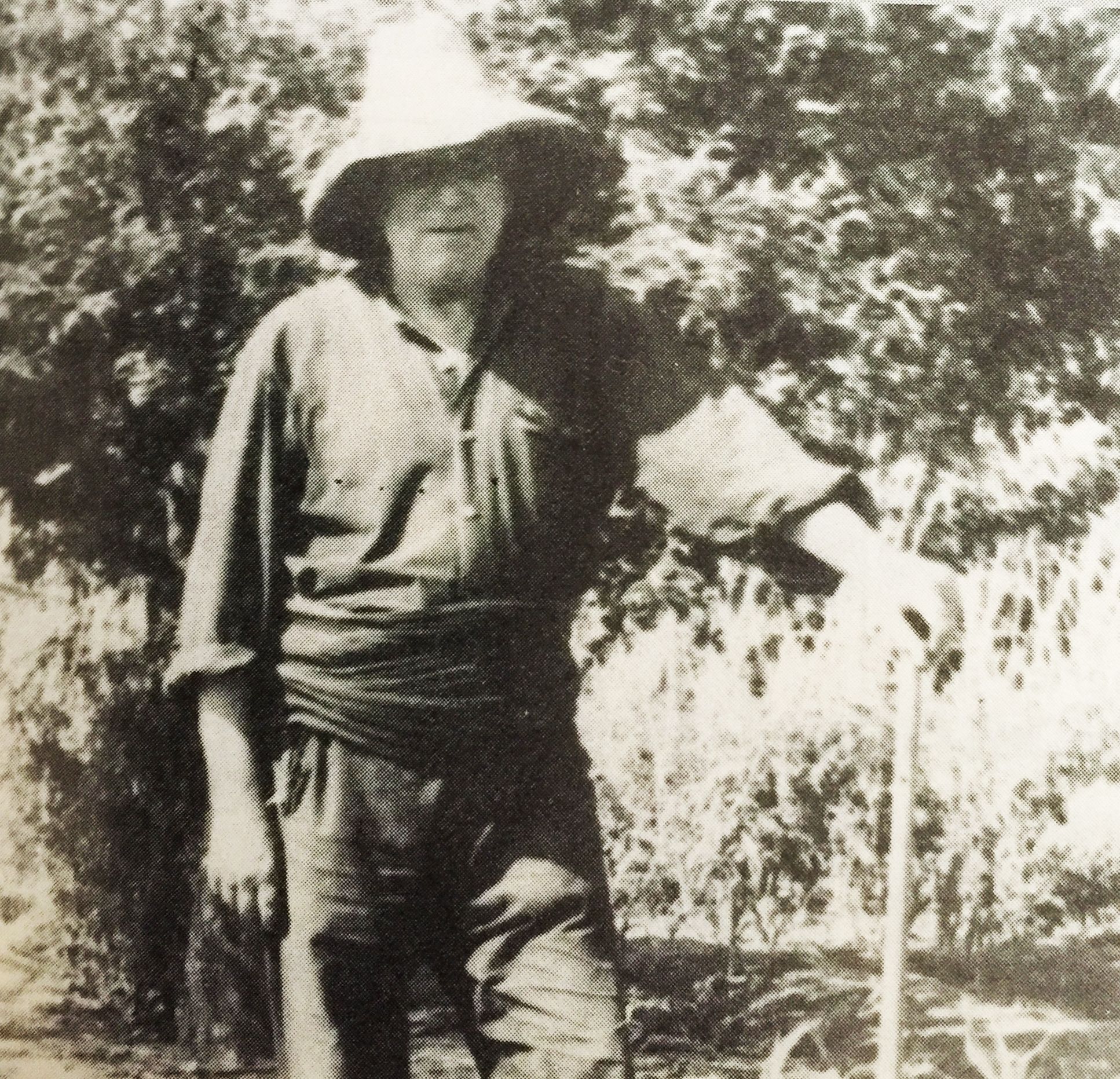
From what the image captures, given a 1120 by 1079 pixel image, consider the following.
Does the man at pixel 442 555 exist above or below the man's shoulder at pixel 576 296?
below

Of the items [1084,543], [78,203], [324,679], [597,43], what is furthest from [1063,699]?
[78,203]

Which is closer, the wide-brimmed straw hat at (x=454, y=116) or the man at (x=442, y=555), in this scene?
the man at (x=442, y=555)

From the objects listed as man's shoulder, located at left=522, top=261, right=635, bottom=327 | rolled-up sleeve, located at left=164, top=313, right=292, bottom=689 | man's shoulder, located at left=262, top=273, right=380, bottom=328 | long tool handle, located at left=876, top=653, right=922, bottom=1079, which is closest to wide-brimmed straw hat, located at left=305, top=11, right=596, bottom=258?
man's shoulder, located at left=522, top=261, right=635, bottom=327

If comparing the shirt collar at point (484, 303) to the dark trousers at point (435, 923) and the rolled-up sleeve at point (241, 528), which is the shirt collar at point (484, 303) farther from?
the dark trousers at point (435, 923)

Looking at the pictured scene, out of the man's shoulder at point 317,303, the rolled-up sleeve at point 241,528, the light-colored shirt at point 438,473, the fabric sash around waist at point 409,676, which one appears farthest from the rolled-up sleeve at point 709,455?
the rolled-up sleeve at point 241,528

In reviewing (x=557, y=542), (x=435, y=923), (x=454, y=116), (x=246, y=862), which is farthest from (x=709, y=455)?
(x=246, y=862)

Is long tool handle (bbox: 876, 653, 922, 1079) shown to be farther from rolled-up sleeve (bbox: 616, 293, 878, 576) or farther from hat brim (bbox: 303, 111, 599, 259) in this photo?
hat brim (bbox: 303, 111, 599, 259)

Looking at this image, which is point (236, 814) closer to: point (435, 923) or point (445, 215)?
point (435, 923)

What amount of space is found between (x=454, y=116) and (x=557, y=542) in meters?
0.70

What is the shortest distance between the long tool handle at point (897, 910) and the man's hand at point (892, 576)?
6.7 inches

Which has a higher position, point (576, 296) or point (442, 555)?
point (576, 296)

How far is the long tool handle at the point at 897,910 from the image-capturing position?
183cm

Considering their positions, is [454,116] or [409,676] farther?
[454,116]

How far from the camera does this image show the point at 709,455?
189 cm
